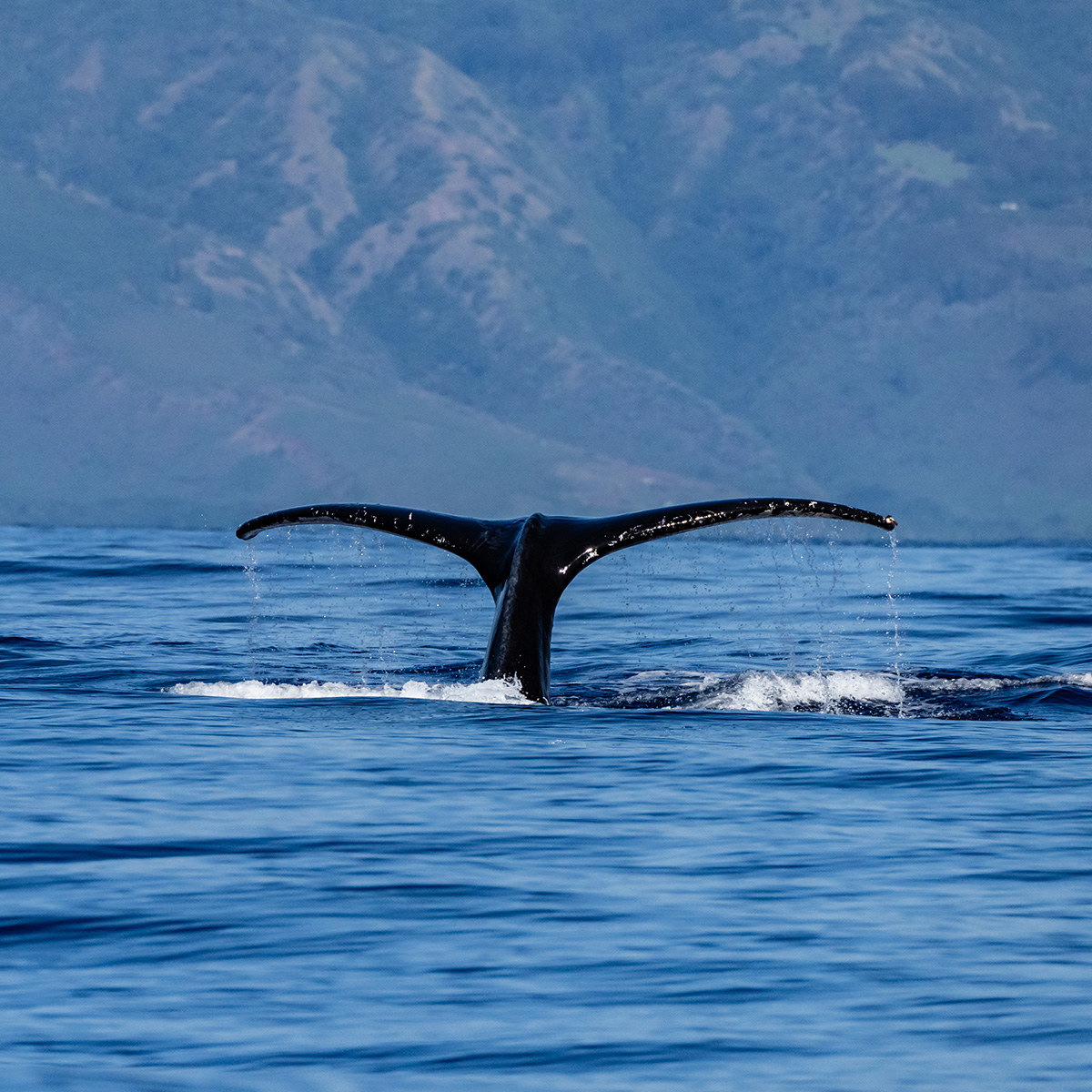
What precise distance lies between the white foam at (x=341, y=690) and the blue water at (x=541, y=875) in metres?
0.06

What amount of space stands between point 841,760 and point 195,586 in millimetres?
18662

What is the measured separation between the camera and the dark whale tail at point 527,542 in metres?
11.9

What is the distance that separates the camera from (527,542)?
12625 millimetres

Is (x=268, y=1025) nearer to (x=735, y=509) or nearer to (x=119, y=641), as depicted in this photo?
(x=735, y=509)

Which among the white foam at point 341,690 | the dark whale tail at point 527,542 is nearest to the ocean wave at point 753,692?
the white foam at point 341,690

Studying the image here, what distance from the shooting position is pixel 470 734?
37.7 feet

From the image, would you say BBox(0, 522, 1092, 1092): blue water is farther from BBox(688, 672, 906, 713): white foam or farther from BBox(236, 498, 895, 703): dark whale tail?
BBox(236, 498, 895, 703): dark whale tail

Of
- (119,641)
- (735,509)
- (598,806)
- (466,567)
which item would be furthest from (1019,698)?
(466,567)

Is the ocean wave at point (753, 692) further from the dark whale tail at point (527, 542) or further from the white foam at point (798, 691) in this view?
the dark whale tail at point (527, 542)

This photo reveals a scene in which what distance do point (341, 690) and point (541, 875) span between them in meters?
6.45

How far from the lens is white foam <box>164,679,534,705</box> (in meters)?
13.0

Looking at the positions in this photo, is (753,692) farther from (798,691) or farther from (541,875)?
(541,875)

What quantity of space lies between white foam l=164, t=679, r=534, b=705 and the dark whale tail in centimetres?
12

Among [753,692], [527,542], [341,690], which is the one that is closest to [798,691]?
[753,692]
